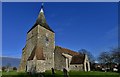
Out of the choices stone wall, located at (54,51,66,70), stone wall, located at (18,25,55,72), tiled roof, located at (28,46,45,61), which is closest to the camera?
tiled roof, located at (28,46,45,61)

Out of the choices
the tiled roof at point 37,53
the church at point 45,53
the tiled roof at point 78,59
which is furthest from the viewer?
the tiled roof at point 78,59

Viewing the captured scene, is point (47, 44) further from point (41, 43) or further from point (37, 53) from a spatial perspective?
point (37, 53)

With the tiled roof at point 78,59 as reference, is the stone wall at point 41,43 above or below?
above

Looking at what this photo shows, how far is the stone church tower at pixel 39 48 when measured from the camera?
141 feet

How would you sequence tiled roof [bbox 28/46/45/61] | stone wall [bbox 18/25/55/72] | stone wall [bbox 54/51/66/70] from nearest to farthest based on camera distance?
tiled roof [bbox 28/46/45/61]
stone wall [bbox 18/25/55/72]
stone wall [bbox 54/51/66/70]

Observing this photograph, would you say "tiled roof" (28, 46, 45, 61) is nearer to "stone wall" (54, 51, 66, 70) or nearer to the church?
the church

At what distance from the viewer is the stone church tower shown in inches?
1692

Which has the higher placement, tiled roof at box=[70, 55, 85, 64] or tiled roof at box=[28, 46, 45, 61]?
tiled roof at box=[28, 46, 45, 61]

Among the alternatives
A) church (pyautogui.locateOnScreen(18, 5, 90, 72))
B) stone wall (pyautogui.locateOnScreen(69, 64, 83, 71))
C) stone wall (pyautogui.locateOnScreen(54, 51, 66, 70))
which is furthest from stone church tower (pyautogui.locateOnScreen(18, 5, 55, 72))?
stone wall (pyautogui.locateOnScreen(69, 64, 83, 71))

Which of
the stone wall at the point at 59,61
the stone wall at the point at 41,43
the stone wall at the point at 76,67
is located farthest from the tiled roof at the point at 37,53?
the stone wall at the point at 76,67

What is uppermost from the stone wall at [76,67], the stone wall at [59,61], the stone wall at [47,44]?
the stone wall at [47,44]

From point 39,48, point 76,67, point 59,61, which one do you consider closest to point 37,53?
point 39,48

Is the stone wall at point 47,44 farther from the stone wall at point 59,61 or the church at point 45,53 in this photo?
the stone wall at point 59,61

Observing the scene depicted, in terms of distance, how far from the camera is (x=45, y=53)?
46188 mm
